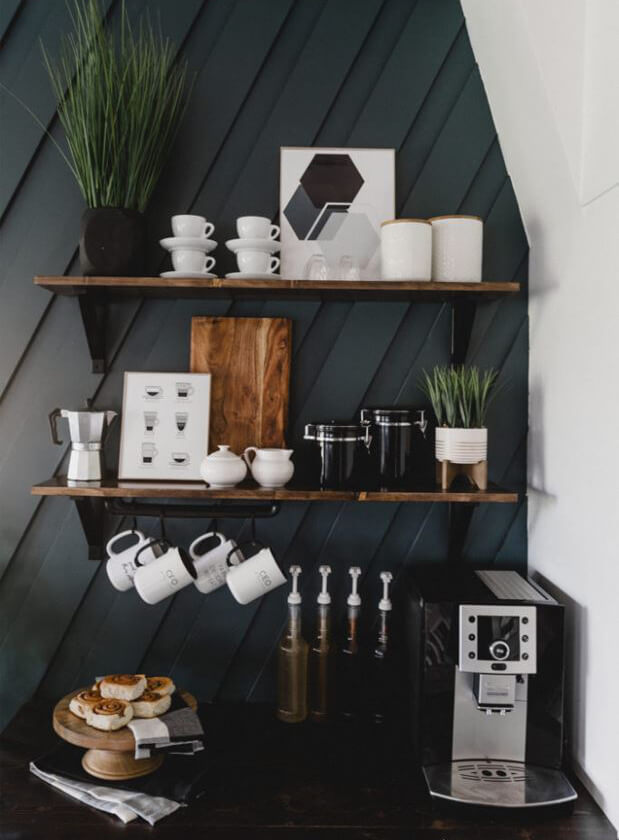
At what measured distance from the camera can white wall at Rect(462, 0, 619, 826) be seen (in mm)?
1268

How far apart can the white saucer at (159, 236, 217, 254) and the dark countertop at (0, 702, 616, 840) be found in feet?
3.78

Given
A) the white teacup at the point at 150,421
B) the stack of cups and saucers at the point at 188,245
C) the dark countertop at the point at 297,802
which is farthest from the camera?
the white teacup at the point at 150,421

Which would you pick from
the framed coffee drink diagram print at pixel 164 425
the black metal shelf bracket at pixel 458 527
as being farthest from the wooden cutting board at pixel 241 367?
the black metal shelf bracket at pixel 458 527

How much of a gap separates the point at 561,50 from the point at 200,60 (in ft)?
2.90

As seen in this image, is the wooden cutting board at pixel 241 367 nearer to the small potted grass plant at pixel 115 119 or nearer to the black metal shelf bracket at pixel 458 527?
the small potted grass plant at pixel 115 119

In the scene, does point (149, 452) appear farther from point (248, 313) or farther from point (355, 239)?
point (355, 239)

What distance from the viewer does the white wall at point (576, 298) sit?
49.9 inches

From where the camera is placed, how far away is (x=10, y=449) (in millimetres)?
1705

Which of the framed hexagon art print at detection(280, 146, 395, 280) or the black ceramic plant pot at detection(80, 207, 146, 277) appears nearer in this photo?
the black ceramic plant pot at detection(80, 207, 146, 277)

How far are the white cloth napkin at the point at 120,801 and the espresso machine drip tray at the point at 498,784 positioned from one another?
0.52m

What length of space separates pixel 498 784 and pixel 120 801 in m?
0.75

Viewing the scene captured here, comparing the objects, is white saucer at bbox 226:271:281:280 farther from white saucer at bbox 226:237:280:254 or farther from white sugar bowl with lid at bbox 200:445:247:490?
white sugar bowl with lid at bbox 200:445:247:490

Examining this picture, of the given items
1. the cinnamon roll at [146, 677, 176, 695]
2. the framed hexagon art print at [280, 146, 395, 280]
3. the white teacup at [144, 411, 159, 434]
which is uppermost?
the framed hexagon art print at [280, 146, 395, 280]

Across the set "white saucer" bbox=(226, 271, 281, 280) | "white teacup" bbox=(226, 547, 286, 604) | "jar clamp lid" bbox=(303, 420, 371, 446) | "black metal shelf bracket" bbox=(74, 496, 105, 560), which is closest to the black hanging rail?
"black metal shelf bracket" bbox=(74, 496, 105, 560)
